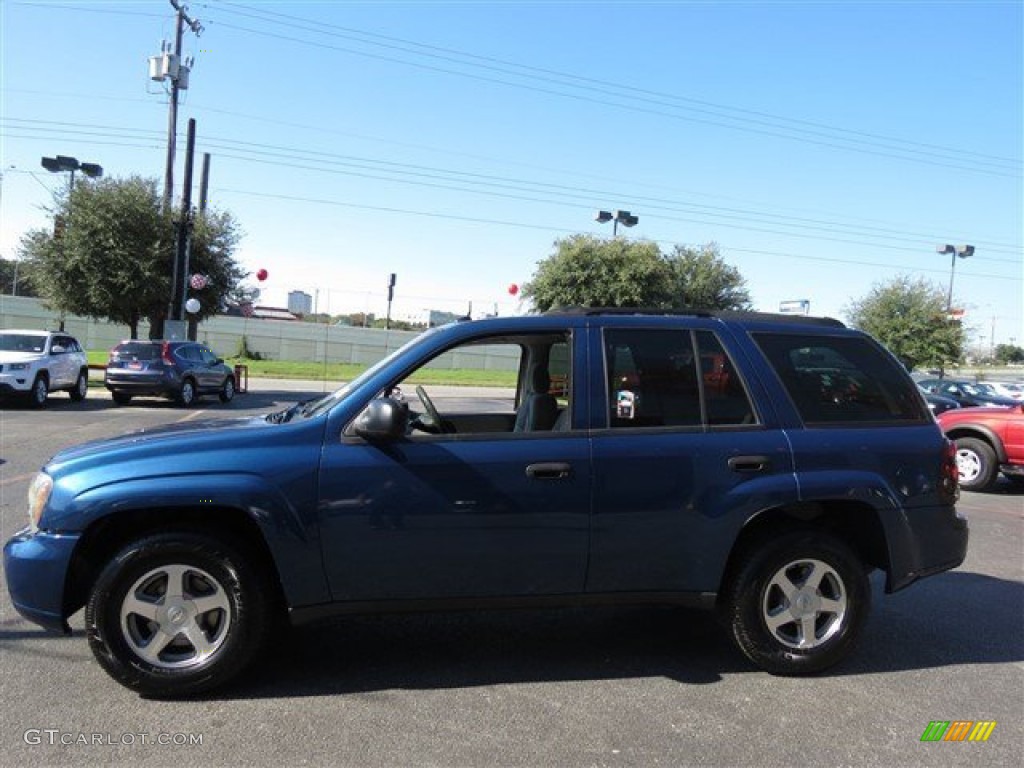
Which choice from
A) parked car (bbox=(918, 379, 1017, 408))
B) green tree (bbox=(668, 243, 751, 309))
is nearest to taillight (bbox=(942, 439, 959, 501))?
parked car (bbox=(918, 379, 1017, 408))

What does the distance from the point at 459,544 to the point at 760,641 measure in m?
1.64

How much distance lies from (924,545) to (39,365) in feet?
58.8

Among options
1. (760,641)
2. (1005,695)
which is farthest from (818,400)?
(1005,695)

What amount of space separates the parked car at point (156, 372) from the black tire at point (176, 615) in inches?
660

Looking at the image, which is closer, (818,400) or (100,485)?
(100,485)

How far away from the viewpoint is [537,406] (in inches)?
166

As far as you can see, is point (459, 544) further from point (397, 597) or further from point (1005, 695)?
point (1005, 695)

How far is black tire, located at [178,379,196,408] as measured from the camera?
19.4m

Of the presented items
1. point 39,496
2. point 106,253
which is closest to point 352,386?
point 39,496

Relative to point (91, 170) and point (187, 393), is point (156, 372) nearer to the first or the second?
point (187, 393)

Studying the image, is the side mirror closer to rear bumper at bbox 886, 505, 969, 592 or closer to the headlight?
the headlight

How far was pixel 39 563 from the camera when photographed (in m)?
3.53

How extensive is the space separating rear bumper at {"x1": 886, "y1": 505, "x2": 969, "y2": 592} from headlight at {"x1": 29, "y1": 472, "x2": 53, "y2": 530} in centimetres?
418

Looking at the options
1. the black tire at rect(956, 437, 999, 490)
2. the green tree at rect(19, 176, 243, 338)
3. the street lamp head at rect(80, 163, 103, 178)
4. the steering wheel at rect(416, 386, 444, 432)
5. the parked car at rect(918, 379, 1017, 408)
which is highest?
the street lamp head at rect(80, 163, 103, 178)
